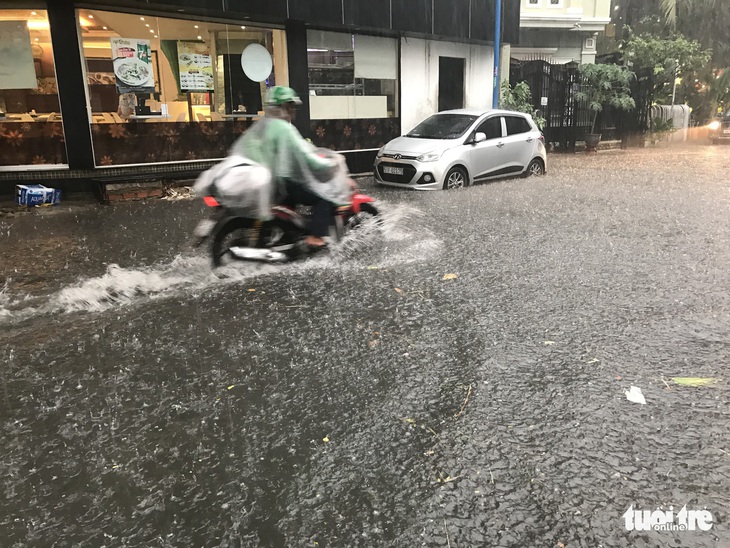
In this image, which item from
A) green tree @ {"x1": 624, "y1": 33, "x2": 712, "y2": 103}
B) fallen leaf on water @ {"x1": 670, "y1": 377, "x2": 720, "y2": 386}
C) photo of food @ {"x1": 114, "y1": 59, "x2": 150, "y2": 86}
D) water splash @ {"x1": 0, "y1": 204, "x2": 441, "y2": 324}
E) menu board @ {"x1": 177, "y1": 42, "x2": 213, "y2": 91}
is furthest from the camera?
green tree @ {"x1": 624, "y1": 33, "x2": 712, "y2": 103}

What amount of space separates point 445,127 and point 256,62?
15.2ft

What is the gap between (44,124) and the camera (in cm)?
1144

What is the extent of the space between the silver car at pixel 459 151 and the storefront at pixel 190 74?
283 centimetres

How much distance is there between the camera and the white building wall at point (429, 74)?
661 inches

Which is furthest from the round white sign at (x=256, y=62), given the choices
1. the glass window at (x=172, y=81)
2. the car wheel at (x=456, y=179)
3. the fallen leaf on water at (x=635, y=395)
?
the fallen leaf on water at (x=635, y=395)

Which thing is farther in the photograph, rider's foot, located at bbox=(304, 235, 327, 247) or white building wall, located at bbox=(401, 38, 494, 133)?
white building wall, located at bbox=(401, 38, 494, 133)

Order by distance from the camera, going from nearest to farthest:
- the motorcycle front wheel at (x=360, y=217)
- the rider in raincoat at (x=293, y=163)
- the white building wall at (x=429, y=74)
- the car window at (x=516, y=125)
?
1. the rider in raincoat at (x=293, y=163)
2. the motorcycle front wheel at (x=360, y=217)
3. the car window at (x=516, y=125)
4. the white building wall at (x=429, y=74)

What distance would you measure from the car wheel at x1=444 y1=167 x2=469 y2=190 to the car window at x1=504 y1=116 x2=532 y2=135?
6.30ft

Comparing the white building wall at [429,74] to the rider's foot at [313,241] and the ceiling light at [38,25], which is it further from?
the rider's foot at [313,241]

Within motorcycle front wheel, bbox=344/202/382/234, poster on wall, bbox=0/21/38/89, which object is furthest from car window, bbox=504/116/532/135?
poster on wall, bbox=0/21/38/89

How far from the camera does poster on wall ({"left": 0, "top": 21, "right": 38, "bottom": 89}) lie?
11070 mm

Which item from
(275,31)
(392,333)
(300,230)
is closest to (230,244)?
(300,230)

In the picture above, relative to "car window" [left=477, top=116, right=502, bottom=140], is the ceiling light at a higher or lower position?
higher

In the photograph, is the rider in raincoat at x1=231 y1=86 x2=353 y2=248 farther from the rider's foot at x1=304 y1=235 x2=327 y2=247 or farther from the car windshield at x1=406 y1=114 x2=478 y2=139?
the car windshield at x1=406 y1=114 x2=478 y2=139
